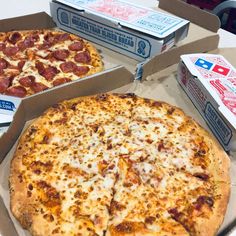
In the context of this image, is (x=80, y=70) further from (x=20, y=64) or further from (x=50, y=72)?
(x=20, y=64)

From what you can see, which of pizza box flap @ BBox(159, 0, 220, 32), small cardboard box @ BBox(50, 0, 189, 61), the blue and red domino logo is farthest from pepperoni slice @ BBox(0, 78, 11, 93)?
pizza box flap @ BBox(159, 0, 220, 32)

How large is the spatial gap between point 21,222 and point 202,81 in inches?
30.1

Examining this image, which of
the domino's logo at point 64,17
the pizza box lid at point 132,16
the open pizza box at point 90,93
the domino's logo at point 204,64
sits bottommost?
the open pizza box at point 90,93

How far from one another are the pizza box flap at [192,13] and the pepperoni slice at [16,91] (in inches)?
37.0

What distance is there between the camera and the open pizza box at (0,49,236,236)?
0.99 metres

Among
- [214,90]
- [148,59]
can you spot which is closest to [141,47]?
[148,59]

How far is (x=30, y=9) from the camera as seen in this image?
75.5 inches

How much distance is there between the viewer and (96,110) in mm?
1261

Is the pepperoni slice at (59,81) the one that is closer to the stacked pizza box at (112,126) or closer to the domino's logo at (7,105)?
the stacked pizza box at (112,126)

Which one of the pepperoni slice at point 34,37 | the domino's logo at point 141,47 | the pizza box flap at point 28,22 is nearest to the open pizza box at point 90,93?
the domino's logo at point 141,47

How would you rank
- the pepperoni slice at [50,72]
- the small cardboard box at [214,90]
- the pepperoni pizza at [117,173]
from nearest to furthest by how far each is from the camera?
the pepperoni pizza at [117,173] < the small cardboard box at [214,90] < the pepperoni slice at [50,72]

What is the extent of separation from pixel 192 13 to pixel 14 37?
0.87m

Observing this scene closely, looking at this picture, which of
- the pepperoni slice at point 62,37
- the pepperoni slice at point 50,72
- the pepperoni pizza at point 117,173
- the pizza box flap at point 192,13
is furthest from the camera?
the pizza box flap at point 192,13

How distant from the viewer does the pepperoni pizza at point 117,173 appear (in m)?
0.94
